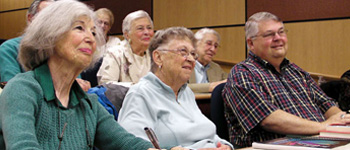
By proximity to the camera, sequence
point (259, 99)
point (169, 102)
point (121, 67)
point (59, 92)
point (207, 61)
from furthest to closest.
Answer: point (207, 61)
point (121, 67)
point (259, 99)
point (169, 102)
point (59, 92)

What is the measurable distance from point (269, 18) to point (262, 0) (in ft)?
7.47

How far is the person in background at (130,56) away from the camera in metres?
2.96

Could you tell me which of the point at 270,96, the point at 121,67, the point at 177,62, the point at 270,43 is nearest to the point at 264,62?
the point at 270,43

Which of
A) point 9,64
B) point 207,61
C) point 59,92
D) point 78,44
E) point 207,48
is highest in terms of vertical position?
point 78,44

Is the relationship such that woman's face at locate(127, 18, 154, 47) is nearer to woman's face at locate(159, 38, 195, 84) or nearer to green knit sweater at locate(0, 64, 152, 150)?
woman's face at locate(159, 38, 195, 84)

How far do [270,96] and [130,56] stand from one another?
130 cm

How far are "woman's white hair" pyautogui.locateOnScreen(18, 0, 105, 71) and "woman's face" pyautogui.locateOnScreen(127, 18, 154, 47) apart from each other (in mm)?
1923

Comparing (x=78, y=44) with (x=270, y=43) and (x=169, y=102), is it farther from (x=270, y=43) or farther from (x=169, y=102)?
(x=270, y=43)

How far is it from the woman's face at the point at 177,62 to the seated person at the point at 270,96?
35cm

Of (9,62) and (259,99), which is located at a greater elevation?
(9,62)

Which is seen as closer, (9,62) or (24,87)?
(24,87)

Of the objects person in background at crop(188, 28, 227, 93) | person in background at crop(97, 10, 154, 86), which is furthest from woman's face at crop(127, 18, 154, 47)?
person in background at crop(188, 28, 227, 93)

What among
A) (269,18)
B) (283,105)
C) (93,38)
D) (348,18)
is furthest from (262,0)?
(93,38)

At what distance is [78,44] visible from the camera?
128 cm
